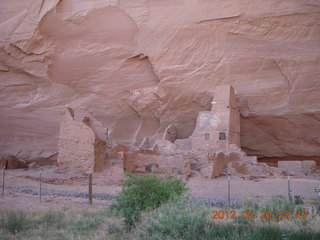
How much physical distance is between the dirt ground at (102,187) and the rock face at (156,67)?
2457 mm

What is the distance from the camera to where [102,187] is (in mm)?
12562

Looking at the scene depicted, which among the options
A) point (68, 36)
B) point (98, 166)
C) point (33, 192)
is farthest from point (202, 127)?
point (33, 192)

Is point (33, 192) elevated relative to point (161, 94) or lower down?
lower down

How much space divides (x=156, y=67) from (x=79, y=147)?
7621 millimetres

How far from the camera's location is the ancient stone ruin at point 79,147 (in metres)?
13.5

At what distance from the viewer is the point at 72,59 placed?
20.1m

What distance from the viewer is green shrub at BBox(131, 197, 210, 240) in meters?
4.97

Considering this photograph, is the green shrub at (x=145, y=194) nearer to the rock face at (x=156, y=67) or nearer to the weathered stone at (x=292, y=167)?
the rock face at (x=156, y=67)

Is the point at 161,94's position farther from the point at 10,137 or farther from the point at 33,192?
the point at 33,192

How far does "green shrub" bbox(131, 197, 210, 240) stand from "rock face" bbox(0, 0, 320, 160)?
9.40 m

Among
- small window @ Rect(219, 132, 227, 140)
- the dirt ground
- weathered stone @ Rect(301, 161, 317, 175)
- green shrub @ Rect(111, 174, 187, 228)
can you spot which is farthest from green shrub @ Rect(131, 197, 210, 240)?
weathered stone @ Rect(301, 161, 317, 175)

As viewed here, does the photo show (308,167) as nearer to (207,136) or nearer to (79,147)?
(207,136)

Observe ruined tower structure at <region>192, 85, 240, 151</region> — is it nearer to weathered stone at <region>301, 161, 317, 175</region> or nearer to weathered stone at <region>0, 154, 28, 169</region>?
weathered stone at <region>301, 161, 317, 175</region>

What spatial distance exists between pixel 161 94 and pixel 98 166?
8.04m
